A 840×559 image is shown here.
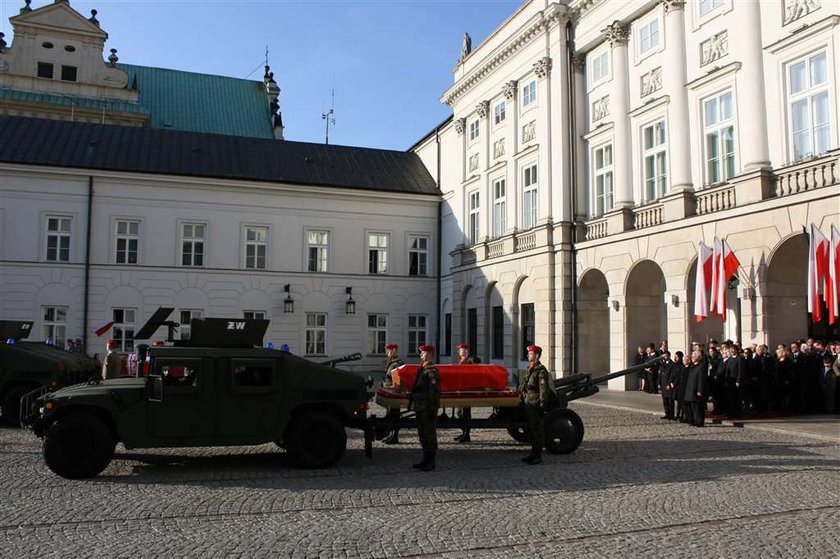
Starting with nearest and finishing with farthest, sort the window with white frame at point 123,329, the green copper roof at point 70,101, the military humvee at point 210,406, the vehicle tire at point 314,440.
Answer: the military humvee at point 210,406 → the vehicle tire at point 314,440 → the window with white frame at point 123,329 → the green copper roof at point 70,101

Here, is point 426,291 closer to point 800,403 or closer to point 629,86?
point 629,86

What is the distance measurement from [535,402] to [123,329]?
80.1ft

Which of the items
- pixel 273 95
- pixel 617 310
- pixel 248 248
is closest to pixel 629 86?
pixel 617 310

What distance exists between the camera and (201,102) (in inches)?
2099

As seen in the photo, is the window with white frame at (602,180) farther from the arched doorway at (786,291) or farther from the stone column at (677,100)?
the arched doorway at (786,291)

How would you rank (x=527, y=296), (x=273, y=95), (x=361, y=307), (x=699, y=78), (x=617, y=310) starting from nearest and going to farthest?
(x=699, y=78), (x=617, y=310), (x=527, y=296), (x=361, y=307), (x=273, y=95)

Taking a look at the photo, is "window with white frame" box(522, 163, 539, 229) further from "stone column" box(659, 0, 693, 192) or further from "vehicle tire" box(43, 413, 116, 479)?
"vehicle tire" box(43, 413, 116, 479)

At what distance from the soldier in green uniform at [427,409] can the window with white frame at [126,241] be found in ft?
79.8

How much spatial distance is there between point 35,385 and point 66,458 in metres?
6.13

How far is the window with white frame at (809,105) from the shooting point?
16203 millimetres

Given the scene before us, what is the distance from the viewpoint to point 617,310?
22375 mm

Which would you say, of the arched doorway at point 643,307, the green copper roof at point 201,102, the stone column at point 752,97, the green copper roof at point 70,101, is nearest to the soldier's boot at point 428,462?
the stone column at point 752,97

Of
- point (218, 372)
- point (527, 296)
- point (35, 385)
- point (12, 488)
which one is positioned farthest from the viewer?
point (527, 296)

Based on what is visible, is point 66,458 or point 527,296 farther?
point 527,296
